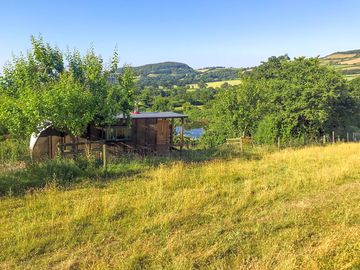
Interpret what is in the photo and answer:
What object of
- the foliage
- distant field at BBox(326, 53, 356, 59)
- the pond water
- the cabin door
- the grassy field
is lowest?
the pond water

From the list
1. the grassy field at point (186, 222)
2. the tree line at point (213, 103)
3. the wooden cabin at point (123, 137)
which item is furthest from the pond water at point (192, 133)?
→ the grassy field at point (186, 222)

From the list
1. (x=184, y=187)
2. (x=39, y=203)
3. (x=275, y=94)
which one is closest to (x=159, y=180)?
(x=184, y=187)

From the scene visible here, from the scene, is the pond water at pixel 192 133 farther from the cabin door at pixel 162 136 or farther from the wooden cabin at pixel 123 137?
the wooden cabin at pixel 123 137

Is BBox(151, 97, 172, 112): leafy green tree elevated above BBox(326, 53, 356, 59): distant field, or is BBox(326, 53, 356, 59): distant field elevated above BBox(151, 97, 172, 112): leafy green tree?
BBox(326, 53, 356, 59): distant field

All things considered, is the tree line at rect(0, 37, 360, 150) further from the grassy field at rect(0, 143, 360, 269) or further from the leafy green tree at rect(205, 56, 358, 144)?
the grassy field at rect(0, 143, 360, 269)

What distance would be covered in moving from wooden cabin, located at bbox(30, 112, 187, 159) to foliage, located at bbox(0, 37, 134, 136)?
226cm

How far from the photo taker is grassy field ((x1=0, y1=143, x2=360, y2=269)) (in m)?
5.72

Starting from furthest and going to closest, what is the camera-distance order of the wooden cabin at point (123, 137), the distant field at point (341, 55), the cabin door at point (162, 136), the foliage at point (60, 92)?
the distant field at point (341, 55), the cabin door at point (162, 136), the wooden cabin at point (123, 137), the foliage at point (60, 92)

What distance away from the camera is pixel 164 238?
665 cm

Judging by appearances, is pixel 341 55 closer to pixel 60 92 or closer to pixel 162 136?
pixel 162 136

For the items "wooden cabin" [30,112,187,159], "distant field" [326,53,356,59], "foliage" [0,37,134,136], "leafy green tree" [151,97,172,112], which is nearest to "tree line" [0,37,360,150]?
"foliage" [0,37,134,136]

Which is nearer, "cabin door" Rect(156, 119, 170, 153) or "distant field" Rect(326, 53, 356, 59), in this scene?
"cabin door" Rect(156, 119, 170, 153)

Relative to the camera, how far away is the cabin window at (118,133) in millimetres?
17875

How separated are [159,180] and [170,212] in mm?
3085
